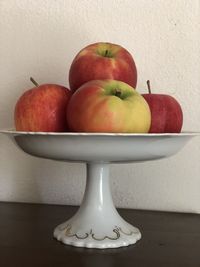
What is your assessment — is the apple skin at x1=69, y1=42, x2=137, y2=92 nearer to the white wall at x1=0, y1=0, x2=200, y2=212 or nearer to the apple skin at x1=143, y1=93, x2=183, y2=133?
the apple skin at x1=143, y1=93, x2=183, y2=133

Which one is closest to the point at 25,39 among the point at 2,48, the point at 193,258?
the point at 2,48

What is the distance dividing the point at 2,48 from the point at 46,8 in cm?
12

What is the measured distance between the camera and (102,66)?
0.62 m

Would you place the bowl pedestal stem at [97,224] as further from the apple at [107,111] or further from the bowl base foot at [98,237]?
the apple at [107,111]

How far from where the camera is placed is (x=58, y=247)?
1.99 feet

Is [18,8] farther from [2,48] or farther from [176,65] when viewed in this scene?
[176,65]

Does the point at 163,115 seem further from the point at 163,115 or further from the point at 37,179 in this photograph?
the point at 37,179

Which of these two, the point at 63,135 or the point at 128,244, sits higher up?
the point at 63,135

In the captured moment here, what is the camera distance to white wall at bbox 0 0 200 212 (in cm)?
83

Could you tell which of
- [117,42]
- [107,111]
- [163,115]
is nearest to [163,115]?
[163,115]

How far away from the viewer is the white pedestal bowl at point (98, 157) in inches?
21.5

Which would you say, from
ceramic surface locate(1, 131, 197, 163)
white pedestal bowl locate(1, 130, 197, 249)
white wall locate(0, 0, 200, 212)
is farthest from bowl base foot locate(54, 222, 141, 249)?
white wall locate(0, 0, 200, 212)

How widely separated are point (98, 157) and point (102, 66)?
0.46ft

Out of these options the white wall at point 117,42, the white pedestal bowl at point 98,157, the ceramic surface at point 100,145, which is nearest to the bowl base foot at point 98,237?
the white pedestal bowl at point 98,157
